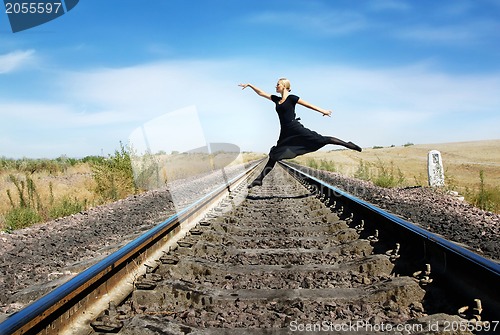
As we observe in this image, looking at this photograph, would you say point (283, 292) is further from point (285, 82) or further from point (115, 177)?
point (115, 177)

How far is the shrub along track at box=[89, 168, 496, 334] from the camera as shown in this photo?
244 centimetres

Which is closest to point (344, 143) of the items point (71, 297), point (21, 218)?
point (21, 218)

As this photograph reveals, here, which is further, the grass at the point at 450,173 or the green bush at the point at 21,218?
the grass at the point at 450,173

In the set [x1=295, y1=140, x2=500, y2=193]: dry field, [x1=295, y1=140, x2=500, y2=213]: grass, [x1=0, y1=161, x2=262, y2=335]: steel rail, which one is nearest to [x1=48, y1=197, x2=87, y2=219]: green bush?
[x1=0, y1=161, x2=262, y2=335]: steel rail

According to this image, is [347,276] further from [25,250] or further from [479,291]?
[25,250]

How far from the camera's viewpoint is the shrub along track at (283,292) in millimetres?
2443

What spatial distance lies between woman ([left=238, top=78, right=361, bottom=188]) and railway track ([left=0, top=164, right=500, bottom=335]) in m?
3.66

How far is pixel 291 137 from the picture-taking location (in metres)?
8.73

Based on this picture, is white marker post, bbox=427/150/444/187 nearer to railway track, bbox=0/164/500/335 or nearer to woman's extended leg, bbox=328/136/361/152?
woman's extended leg, bbox=328/136/361/152

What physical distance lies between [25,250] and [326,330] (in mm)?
4479

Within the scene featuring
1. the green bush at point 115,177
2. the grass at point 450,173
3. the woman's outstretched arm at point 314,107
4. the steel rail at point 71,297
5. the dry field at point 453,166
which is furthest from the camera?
the dry field at point 453,166

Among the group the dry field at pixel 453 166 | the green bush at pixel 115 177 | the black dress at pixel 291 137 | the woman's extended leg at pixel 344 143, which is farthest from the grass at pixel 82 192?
the dry field at pixel 453 166

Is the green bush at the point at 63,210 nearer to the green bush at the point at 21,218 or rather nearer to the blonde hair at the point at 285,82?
the green bush at the point at 21,218

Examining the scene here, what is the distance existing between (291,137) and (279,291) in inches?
232
